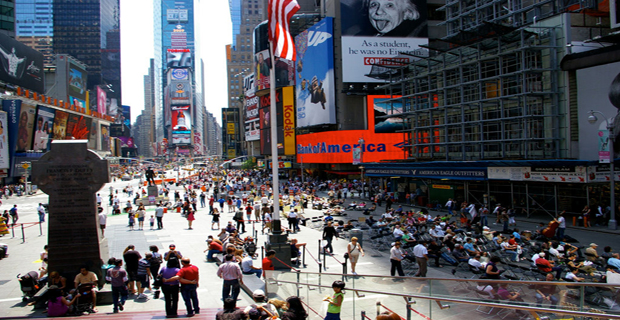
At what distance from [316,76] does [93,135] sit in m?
57.4

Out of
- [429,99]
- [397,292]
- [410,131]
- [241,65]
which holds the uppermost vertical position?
[241,65]

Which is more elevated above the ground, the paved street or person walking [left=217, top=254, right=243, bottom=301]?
person walking [left=217, top=254, right=243, bottom=301]

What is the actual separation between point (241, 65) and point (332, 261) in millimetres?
189211

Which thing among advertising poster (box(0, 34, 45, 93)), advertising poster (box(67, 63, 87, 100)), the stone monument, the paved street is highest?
advertising poster (box(67, 63, 87, 100))

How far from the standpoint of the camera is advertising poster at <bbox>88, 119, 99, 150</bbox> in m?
90.1

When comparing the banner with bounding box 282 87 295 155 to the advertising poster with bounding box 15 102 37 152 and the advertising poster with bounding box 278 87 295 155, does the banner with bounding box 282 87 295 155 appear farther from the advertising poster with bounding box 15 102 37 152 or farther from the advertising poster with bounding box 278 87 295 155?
the advertising poster with bounding box 15 102 37 152

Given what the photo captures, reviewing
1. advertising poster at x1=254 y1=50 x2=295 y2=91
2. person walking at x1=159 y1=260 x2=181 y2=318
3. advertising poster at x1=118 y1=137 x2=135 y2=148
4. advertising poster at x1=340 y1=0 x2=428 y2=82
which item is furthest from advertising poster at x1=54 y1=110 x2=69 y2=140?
advertising poster at x1=118 y1=137 x2=135 y2=148

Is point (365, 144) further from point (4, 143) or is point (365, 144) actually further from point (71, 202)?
point (71, 202)

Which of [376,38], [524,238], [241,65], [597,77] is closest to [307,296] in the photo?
[524,238]

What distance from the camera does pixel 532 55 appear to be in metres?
27.0

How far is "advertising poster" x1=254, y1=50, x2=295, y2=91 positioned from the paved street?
59613 mm

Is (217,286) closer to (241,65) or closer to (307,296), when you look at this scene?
(307,296)

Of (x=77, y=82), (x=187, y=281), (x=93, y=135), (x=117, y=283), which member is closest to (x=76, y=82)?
(x=77, y=82)

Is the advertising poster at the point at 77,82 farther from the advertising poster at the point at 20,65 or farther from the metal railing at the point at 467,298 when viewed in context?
the metal railing at the point at 467,298
